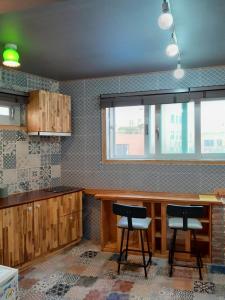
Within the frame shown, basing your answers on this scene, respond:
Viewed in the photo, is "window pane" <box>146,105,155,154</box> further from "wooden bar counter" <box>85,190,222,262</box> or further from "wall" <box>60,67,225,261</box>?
"wooden bar counter" <box>85,190,222,262</box>

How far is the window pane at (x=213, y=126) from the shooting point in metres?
3.85

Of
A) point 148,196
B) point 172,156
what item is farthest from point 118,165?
point 172,156

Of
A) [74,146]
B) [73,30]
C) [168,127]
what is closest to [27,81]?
[74,146]

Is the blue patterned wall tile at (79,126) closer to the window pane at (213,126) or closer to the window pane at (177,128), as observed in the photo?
the window pane at (177,128)

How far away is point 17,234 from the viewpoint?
3240 mm

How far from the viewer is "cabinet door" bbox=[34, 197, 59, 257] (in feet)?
11.4

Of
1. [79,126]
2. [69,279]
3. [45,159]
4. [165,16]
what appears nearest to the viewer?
[165,16]

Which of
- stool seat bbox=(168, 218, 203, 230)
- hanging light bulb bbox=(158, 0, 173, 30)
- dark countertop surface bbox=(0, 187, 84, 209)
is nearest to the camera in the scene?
hanging light bulb bbox=(158, 0, 173, 30)

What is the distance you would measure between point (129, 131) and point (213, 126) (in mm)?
1197

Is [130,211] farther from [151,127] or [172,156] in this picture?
[151,127]

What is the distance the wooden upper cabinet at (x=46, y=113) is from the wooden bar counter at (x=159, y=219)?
116 centimetres

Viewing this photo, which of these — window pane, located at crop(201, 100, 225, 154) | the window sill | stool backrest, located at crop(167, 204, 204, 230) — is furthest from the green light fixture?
window pane, located at crop(201, 100, 225, 154)

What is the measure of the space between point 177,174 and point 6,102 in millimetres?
2489

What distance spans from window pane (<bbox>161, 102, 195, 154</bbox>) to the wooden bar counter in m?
0.66
